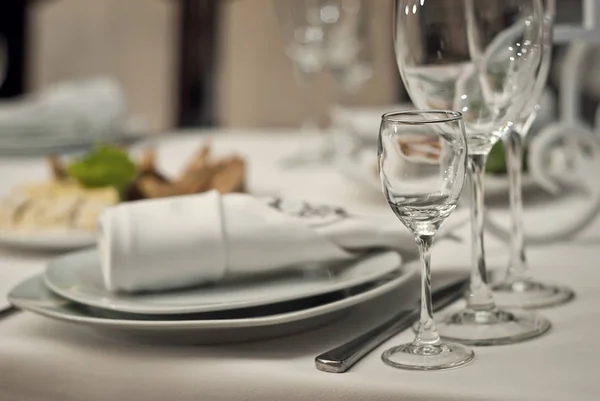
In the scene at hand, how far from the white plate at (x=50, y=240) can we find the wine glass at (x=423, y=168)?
426mm

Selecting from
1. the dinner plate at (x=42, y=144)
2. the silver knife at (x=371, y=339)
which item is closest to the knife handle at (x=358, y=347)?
the silver knife at (x=371, y=339)

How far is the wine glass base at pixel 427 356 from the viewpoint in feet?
1.69

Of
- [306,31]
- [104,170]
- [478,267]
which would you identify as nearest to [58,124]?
[306,31]

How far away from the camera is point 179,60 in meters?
2.49

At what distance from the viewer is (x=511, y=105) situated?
614 mm

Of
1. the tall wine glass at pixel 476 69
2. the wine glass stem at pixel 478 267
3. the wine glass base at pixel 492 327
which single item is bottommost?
the wine glass base at pixel 492 327

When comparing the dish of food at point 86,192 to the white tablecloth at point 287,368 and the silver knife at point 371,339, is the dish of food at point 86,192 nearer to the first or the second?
the white tablecloth at point 287,368

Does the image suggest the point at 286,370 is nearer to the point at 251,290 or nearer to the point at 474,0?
the point at 251,290

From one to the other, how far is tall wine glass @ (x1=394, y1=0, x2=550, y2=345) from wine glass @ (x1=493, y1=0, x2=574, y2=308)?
2cm

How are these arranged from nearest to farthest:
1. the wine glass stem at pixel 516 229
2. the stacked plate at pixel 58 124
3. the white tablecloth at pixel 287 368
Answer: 1. the white tablecloth at pixel 287 368
2. the wine glass stem at pixel 516 229
3. the stacked plate at pixel 58 124

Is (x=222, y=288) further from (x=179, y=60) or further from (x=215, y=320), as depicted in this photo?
(x=179, y=60)

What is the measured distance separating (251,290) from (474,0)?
0.26 meters

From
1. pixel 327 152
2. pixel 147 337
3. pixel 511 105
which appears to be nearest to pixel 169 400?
pixel 147 337

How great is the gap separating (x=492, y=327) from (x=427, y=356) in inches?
2.9
